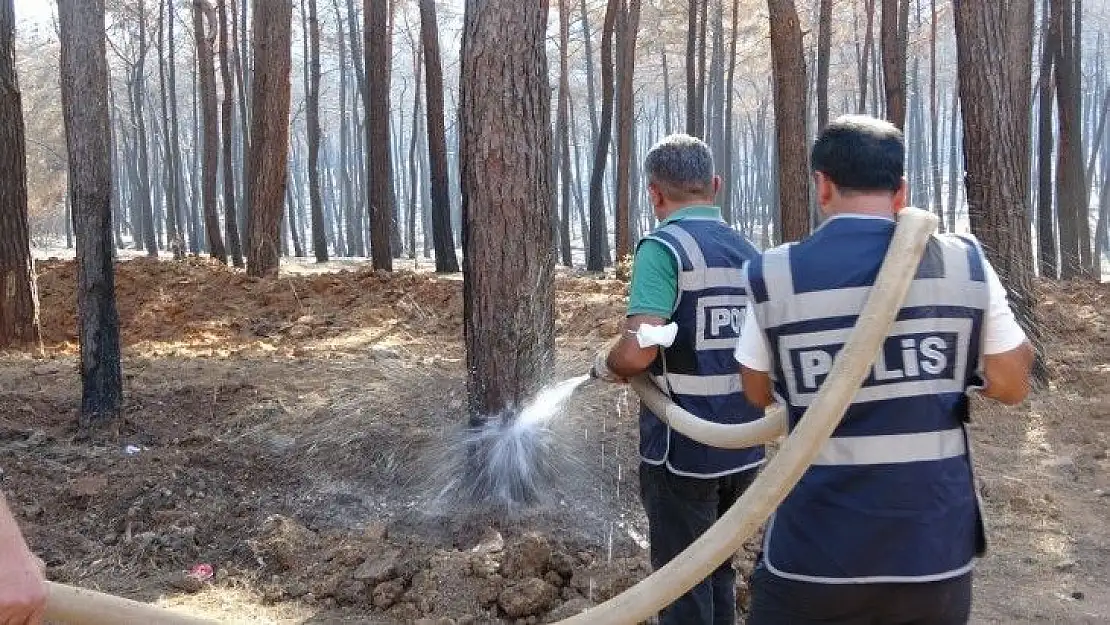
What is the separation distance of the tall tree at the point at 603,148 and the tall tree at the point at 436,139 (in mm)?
2707

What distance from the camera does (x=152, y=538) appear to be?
5.19 m

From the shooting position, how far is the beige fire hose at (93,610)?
1.97 meters

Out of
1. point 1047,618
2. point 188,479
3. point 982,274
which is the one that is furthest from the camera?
point 188,479

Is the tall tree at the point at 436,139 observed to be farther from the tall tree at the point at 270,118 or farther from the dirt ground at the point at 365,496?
the dirt ground at the point at 365,496

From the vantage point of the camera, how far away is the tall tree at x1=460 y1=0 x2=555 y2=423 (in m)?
5.30

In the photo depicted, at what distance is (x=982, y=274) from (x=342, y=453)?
4.35 meters

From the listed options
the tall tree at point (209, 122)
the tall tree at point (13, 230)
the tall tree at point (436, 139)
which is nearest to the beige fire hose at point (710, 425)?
the tall tree at point (13, 230)

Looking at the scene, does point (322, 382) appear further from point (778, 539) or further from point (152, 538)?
point (778, 539)

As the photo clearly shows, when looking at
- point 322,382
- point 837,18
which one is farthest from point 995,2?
point 837,18

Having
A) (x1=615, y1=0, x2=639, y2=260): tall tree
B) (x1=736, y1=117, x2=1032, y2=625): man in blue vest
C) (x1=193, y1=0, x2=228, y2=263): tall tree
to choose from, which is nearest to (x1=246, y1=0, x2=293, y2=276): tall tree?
(x1=193, y1=0, x2=228, y2=263): tall tree

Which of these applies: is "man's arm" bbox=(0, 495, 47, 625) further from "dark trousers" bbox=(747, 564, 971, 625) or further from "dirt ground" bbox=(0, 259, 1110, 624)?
"dirt ground" bbox=(0, 259, 1110, 624)

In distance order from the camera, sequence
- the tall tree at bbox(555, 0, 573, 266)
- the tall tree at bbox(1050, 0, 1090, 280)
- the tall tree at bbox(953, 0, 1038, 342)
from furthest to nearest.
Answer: the tall tree at bbox(555, 0, 573, 266)
the tall tree at bbox(1050, 0, 1090, 280)
the tall tree at bbox(953, 0, 1038, 342)

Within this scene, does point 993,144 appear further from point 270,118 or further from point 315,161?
point 315,161

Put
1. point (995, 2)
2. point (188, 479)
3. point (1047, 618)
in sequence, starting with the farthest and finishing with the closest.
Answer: point (995, 2) → point (188, 479) → point (1047, 618)
